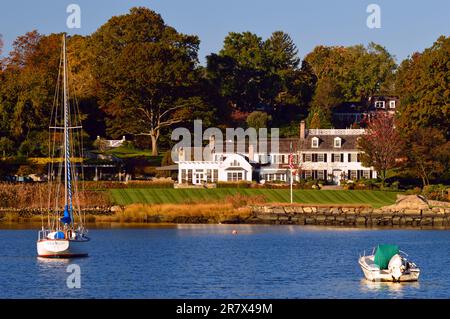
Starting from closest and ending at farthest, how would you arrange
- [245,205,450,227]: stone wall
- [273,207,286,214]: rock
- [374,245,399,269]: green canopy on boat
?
[374,245,399,269]: green canopy on boat, [245,205,450,227]: stone wall, [273,207,286,214]: rock

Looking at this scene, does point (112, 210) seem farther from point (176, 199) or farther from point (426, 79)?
point (426, 79)

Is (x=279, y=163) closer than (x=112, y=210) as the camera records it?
No

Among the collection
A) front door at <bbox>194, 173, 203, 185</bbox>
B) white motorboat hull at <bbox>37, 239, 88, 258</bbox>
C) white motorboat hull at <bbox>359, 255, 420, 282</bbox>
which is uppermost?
front door at <bbox>194, 173, 203, 185</bbox>

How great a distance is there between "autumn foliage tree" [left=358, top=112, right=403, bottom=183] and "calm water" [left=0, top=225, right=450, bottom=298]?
2636cm

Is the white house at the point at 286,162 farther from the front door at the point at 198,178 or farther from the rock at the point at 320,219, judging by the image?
the rock at the point at 320,219

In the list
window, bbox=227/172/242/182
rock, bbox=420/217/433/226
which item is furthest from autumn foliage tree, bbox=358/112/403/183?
rock, bbox=420/217/433/226

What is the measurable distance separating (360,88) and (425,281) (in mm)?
127897

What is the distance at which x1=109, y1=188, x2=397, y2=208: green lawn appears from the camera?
109125 millimetres

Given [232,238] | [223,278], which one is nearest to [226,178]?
[232,238]

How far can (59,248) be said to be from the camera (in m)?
71.6

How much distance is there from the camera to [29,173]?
119 m

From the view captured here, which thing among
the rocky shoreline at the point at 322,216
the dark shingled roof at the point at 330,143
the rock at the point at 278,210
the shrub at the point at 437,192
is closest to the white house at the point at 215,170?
the dark shingled roof at the point at 330,143

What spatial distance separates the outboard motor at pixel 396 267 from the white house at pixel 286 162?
206ft

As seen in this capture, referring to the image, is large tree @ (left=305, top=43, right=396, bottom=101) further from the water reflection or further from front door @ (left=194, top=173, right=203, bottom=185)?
the water reflection
